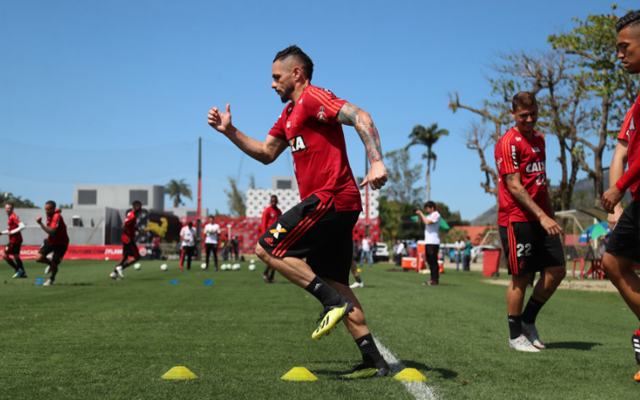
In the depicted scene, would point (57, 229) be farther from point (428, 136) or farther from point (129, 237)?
point (428, 136)

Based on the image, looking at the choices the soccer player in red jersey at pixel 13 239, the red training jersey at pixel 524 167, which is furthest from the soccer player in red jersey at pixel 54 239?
the red training jersey at pixel 524 167

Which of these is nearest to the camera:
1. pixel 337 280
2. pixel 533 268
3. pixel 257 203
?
pixel 337 280

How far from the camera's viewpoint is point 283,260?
12.4 feet

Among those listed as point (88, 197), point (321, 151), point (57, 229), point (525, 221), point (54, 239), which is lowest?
point (54, 239)

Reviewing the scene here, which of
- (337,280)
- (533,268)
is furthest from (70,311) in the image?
(533,268)

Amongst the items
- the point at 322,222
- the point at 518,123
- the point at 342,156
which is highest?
the point at 518,123

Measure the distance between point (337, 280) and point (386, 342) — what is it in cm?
168

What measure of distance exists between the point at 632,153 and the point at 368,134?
5.62 feet

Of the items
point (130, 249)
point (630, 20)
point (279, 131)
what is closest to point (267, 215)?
point (130, 249)

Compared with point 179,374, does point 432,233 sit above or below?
above

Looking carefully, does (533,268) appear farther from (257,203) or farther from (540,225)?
(257,203)

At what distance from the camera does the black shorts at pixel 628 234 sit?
148 inches

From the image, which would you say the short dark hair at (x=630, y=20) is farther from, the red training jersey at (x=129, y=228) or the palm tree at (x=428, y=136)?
the palm tree at (x=428, y=136)

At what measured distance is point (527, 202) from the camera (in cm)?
511
